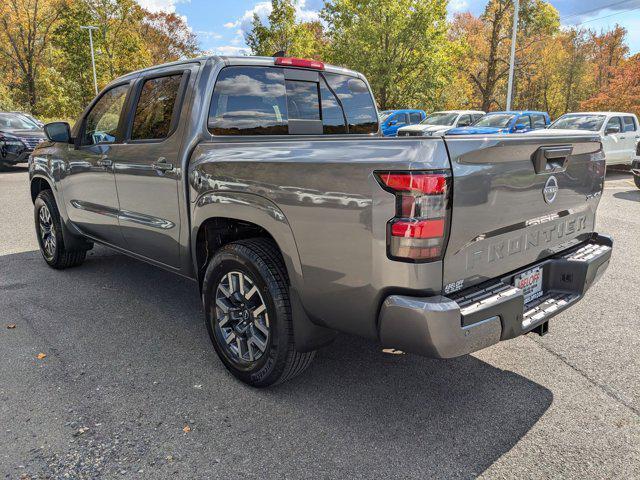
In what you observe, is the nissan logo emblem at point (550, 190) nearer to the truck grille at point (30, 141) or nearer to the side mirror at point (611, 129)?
the side mirror at point (611, 129)

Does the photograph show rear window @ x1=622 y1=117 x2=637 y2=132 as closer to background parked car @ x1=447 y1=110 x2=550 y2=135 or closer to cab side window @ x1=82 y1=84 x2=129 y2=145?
A: background parked car @ x1=447 y1=110 x2=550 y2=135

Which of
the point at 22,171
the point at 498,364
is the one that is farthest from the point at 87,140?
the point at 22,171

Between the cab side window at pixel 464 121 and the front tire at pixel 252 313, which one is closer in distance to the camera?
the front tire at pixel 252 313

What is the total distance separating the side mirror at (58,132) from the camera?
15.1ft

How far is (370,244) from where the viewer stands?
91.7 inches

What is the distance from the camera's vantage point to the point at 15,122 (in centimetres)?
1600

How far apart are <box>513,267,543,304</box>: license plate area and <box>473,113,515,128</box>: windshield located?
633 inches

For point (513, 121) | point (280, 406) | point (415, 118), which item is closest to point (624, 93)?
point (415, 118)

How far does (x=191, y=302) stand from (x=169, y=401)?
170 cm

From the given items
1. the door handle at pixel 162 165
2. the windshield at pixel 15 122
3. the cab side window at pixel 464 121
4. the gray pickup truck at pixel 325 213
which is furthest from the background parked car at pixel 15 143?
the cab side window at pixel 464 121

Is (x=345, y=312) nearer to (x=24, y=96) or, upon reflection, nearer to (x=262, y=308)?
(x=262, y=308)

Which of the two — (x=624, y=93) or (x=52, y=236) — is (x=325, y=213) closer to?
(x=52, y=236)

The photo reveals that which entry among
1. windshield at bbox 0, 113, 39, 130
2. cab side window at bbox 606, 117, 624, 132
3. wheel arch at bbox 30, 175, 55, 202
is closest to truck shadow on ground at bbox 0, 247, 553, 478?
wheel arch at bbox 30, 175, 55, 202

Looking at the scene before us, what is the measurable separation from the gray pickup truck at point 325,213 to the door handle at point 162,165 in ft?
0.07
